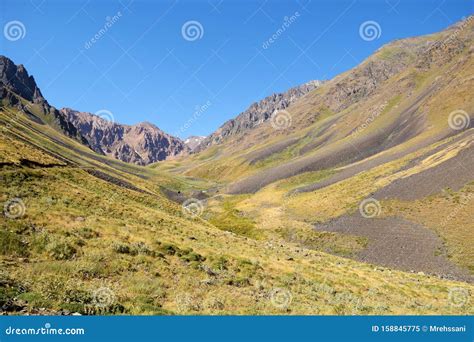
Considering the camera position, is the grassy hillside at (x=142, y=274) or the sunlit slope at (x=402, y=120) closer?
the grassy hillside at (x=142, y=274)

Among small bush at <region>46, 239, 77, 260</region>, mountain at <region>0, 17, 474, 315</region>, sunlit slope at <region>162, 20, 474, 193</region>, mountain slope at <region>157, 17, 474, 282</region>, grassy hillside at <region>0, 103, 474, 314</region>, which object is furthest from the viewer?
sunlit slope at <region>162, 20, 474, 193</region>

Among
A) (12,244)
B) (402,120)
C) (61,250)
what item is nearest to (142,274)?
(61,250)

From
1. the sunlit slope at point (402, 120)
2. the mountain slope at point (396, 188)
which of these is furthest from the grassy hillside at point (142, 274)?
the sunlit slope at point (402, 120)

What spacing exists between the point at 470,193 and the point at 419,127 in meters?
63.5

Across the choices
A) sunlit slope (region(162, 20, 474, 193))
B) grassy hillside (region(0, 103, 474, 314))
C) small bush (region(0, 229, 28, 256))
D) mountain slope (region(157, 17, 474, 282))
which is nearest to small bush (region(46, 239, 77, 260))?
grassy hillside (region(0, 103, 474, 314))

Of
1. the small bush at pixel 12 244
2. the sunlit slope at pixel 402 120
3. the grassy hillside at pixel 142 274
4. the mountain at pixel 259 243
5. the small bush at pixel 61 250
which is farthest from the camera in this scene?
the sunlit slope at pixel 402 120

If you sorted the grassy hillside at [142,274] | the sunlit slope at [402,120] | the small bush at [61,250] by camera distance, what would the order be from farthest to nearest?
the sunlit slope at [402,120] < the small bush at [61,250] < the grassy hillside at [142,274]

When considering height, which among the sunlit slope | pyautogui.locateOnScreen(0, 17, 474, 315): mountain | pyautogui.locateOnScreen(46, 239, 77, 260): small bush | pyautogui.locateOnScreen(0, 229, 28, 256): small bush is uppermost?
the sunlit slope

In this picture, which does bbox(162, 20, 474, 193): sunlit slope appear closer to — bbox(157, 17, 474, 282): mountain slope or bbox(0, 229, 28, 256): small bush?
bbox(157, 17, 474, 282): mountain slope

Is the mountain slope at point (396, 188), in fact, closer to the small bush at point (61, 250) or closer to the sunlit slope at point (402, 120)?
the sunlit slope at point (402, 120)

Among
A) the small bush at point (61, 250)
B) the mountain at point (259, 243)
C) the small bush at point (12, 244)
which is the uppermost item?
the mountain at point (259, 243)

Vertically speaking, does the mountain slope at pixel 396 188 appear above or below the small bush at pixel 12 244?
above
